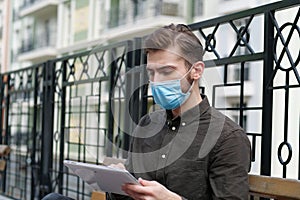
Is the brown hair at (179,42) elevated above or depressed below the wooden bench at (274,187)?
above

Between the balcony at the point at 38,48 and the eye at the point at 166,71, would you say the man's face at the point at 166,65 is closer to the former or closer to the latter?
the eye at the point at 166,71

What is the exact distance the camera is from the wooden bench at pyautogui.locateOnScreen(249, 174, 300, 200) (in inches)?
99.5

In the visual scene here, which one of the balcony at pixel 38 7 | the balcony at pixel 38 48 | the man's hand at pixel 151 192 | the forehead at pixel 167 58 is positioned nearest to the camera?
the man's hand at pixel 151 192

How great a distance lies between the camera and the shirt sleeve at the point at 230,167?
2.42 m

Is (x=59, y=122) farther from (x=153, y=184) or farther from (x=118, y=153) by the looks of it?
(x=153, y=184)

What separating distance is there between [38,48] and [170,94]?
95.0 feet

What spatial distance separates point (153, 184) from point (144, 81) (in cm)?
200

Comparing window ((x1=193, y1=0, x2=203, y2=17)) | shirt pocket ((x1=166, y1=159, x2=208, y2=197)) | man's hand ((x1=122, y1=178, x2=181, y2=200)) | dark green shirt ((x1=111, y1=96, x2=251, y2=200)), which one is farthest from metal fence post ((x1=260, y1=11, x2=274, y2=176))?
window ((x1=193, y1=0, x2=203, y2=17))

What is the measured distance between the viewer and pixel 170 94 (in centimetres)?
267

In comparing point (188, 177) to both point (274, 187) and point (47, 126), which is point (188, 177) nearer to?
point (274, 187)

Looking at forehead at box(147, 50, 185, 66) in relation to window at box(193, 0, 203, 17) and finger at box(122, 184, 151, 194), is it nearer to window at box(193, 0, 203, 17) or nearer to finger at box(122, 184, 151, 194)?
finger at box(122, 184, 151, 194)

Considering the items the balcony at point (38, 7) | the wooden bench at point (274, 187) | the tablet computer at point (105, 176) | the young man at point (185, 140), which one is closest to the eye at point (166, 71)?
the young man at point (185, 140)

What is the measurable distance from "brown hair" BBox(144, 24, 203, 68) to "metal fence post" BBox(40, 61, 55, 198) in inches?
150

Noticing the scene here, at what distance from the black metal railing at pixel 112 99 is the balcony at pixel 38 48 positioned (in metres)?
20.8
